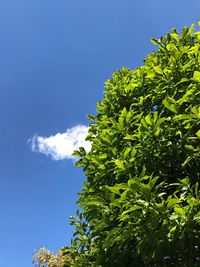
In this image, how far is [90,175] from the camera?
8609mm

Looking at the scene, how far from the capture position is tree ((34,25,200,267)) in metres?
5.55

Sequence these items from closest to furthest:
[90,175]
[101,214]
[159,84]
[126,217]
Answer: [126,217], [101,214], [159,84], [90,175]

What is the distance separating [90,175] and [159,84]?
2.70 m

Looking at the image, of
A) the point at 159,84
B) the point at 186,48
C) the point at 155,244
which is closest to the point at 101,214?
the point at 155,244

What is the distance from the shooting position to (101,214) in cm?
720

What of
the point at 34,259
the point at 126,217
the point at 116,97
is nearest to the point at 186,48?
the point at 116,97

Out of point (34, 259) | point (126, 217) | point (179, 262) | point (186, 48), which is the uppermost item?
point (34, 259)

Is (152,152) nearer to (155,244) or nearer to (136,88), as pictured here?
(155,244)

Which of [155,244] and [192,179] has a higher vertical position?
[192,179]

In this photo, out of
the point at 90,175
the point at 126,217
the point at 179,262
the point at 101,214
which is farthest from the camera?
the point at 90,175

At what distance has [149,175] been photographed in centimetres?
729

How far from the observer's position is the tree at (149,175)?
5.55m

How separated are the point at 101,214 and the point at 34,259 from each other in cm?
2074

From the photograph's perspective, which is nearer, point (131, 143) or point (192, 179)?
point (192, 179)
